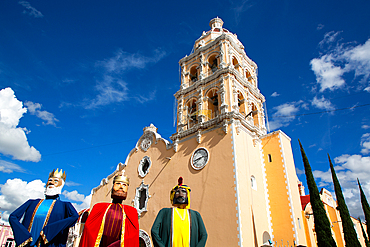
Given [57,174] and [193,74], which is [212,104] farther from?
[57,174]

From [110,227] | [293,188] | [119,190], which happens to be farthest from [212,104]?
[110,227]

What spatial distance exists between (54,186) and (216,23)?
69.8ft

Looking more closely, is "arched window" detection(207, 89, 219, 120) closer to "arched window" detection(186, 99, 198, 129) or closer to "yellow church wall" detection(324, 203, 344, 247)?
"arched window" detection(186, 99, 198, 129)

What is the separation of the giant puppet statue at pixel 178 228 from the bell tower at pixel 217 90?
373 inches

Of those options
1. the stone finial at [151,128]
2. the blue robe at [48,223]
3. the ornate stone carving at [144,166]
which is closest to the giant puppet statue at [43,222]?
the blue robe at [48,223]

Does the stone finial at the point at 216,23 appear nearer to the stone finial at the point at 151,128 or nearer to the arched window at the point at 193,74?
the arched window at the point at 193,74

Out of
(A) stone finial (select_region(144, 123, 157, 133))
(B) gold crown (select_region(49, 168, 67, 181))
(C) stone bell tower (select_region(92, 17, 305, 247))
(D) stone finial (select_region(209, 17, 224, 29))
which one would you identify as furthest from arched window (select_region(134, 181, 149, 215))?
(D) stone finial (select_region(209, 17, 224, 29))

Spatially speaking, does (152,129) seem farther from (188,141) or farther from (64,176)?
(64,176)

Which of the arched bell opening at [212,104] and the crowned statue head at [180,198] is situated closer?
the crowned statue head at [180,198]

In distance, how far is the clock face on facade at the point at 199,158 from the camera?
15.0 m

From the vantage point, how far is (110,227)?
186 inches

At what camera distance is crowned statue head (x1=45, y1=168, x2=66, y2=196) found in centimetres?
572

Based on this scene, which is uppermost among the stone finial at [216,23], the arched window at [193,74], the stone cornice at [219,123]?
the stone finial at [216,23]

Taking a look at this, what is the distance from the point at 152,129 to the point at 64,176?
46.6ft
